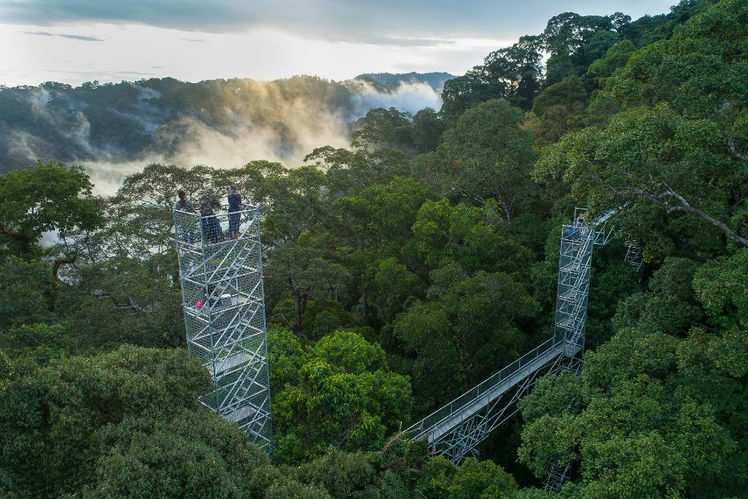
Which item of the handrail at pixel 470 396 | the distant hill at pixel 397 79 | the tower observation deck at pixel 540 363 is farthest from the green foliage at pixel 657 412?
the distant hill at pixel 397 79

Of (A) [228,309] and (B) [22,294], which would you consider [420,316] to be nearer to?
(A) [228,309]

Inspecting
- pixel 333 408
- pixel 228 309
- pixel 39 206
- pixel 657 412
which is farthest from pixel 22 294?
pixel 657 412

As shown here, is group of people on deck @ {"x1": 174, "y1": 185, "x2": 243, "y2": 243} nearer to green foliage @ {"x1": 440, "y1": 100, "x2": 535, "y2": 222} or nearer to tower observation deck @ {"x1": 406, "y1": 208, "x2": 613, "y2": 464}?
tower observation deck @ {"x1": 406, "y1": 208, "x2": 613, "y2": 464}

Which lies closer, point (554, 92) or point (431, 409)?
point (431, 409)

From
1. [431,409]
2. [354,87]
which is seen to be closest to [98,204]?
[431,409]

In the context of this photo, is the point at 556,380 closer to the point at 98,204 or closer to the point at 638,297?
the point at 638,297

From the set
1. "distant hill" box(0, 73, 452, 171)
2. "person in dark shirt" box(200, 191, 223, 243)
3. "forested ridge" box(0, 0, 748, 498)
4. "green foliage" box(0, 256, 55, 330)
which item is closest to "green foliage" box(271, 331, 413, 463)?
"forested ridge" box(0, 0, 748, 498)
